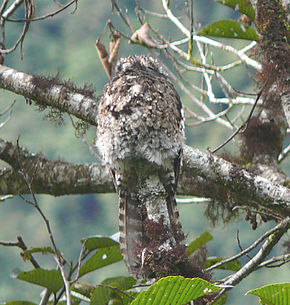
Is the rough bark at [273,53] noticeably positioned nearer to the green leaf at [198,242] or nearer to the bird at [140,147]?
the bird at [140,147]

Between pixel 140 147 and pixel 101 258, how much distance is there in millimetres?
694

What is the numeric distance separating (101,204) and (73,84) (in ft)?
49.5

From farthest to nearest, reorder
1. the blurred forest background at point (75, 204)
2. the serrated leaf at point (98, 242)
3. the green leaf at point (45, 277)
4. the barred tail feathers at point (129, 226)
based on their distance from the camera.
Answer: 1. the blurred forest background at point (75, 204)
2. the barred tail feathers at point (129, 226)
3. the serrated leaf at point (98, 242)
4. the green leaf at point (45, 277)

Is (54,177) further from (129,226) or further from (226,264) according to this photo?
(226,264)

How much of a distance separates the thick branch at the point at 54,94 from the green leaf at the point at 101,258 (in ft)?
2.80

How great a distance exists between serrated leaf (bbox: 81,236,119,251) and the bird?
0.95 ft

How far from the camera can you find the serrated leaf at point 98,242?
2.28 metres

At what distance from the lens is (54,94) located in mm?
2963

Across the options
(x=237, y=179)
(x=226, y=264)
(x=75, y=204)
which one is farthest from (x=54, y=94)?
(x=75, y=204)

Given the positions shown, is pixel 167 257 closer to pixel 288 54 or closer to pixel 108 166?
pixel 108 166

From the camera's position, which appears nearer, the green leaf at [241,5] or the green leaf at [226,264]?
the green leaf at [226,264]

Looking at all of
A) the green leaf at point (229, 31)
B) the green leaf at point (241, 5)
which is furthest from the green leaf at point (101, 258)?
the green leaf at point (241, 5)

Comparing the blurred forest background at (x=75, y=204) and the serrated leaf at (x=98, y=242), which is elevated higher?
the blurred forest background at (x=75, y=204)

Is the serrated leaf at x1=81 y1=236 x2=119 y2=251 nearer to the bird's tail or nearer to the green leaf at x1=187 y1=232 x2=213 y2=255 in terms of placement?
the bird's tail
